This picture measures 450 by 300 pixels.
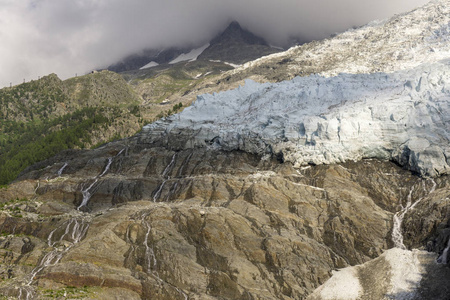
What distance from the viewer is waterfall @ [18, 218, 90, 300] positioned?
49.9m

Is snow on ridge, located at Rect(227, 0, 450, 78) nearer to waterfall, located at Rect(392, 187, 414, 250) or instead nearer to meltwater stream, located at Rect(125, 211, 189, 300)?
waterfall, located at Rect(392, 187, 414, 250)

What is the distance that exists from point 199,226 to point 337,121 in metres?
42.7

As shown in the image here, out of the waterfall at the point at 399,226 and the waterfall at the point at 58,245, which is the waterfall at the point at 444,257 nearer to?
the waterfall at the point at 399,226

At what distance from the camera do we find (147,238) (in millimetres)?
63531

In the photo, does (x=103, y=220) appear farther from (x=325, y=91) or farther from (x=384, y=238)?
(x=325, y=91)

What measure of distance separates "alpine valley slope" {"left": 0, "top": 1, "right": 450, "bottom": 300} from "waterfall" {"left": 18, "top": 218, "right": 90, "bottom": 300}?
26 centimetres

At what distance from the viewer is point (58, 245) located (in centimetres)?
6256

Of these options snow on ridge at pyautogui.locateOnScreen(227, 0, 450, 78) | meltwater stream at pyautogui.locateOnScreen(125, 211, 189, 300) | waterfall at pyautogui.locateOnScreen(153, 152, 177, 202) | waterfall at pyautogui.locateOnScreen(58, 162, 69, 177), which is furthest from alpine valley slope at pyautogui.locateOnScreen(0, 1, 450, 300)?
snow on ridge at pyautogui.locateOnScreen(227, 0, 450, 78)

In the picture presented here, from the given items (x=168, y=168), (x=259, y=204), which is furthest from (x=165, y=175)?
(x=259, y=204)

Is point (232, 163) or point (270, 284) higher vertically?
point (232, 163)

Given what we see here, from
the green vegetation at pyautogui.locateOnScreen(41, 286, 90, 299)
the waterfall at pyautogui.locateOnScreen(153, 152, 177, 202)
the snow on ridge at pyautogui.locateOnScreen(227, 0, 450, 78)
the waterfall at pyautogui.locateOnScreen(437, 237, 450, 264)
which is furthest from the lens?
the snow on ridge at pyautogui.locateOnScreen(227, 0, 450, 78)

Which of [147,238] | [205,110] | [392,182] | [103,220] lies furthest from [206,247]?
[205,110]

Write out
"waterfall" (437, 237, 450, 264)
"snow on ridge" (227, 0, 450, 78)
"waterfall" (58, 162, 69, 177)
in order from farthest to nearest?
"snow on ridge" (227, 0, 450, 78)
"waterfall" (58, 162, 69, 177)
"waterfall" (437, 237, 450, 264)

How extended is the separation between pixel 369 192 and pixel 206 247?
1443 inches
